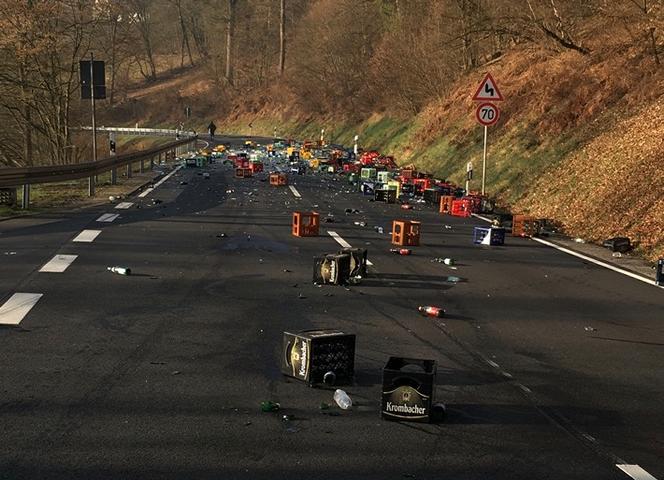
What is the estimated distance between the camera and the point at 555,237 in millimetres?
17094

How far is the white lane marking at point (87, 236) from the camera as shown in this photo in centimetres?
1432

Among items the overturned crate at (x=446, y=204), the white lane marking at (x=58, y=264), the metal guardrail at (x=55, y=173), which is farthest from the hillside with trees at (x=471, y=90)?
the white lane marking at (x=58, y=264)

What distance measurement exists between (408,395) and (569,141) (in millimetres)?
19814

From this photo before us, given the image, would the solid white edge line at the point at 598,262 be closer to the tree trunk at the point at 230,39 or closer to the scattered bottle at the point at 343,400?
the scattered bottle at the point at 343,400

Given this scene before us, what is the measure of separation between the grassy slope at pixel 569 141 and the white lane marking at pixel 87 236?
9.96m

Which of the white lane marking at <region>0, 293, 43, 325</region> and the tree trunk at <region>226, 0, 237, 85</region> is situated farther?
the tree trunk at <region>226, 0, 237, 85</region>

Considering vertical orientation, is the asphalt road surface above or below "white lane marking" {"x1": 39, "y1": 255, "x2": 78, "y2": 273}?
above

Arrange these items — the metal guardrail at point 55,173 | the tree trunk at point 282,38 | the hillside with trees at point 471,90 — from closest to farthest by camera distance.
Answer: the metal guardrail at point 55,173 < the hillside with trees at point 471,90 < the tree trunk at point 282,38

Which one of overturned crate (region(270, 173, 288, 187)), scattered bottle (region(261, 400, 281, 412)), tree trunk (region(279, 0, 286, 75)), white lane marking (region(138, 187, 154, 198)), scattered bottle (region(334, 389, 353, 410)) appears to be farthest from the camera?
tree trunk (region(279, 0, 286, 75))

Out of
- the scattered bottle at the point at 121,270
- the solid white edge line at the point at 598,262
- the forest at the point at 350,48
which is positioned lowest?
the scattered bottle at the point at 121,270

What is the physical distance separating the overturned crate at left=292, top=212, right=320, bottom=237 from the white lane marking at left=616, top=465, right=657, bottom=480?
11.1 meters

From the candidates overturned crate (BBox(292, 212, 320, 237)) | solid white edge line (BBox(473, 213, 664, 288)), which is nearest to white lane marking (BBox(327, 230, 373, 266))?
overturned crate (BBox(292, 212, 320, 237))

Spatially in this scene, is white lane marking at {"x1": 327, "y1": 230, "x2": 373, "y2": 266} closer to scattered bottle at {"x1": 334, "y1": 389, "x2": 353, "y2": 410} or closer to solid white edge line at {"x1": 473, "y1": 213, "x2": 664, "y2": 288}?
solid white edge line at {"x1": 473, "y1": 213, "x2": 664, "y2": 288}

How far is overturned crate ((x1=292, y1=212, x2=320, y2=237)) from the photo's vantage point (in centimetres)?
1583
